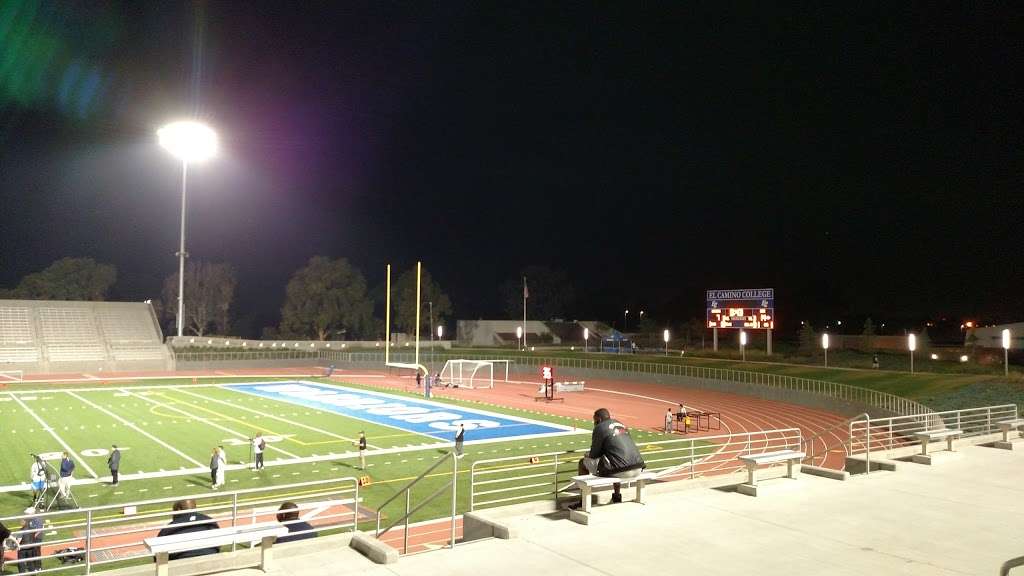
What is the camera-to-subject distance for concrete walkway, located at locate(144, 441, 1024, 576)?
291 inches

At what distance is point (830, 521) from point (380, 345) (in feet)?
255

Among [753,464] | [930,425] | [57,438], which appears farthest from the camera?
[57,438]

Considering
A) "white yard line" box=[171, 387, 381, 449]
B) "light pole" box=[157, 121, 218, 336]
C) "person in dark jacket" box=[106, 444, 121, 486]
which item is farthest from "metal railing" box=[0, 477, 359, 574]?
"light pole" box=[157, 121, 218, 336]

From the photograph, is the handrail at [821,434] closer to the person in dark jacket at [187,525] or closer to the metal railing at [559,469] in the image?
the metal railing at [559,469]

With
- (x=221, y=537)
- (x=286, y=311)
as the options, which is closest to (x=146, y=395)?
(x=221, y=537)

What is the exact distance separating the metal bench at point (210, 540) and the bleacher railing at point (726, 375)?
87.7ft

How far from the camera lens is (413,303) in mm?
96375

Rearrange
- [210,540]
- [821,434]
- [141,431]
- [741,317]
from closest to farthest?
[210,540], [821,434], [141,431], [741,317]

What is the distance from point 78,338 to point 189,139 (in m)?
25.0

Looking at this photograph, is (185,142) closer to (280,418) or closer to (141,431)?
(280,418)

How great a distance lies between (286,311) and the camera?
91812mm

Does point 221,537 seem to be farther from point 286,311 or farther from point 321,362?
point 286,311

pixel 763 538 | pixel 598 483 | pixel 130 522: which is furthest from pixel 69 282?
pixel 763 538

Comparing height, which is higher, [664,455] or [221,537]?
[221,537]
